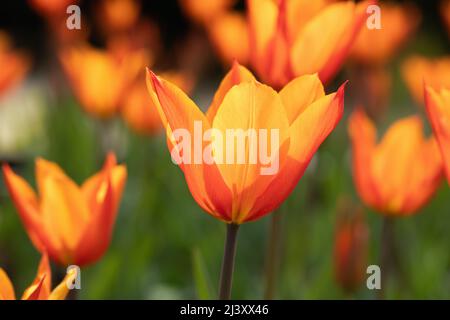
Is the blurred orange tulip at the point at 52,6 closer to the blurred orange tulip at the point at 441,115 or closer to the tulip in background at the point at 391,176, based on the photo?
the tulip in background at the point at 391,176

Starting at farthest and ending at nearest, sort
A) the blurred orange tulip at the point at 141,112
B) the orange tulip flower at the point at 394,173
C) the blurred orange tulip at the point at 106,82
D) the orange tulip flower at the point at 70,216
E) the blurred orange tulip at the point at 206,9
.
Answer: the blurred orange tulip at the point at 206,9, the blurred orange tulip at the point at 141,112, the blurred orange tulip at the point at 106,82, the orange tulip flower at the point at 394,173, the orange tulip flower at the point at 70,216

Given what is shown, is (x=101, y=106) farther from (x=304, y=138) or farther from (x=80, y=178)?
(x=304, y=138)

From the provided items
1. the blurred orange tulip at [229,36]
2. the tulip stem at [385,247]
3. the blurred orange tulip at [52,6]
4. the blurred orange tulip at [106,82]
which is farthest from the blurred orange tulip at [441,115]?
the blurred orange tulip at [52,6]

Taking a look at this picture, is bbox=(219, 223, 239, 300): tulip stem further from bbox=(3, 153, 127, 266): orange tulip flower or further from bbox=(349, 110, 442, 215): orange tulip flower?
bbox=(349, 110, 442, 215): orange tulip flower

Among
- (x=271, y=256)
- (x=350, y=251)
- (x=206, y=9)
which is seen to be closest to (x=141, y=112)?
(x=206, y=9)

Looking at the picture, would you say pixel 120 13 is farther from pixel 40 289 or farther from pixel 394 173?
pixel 40 289

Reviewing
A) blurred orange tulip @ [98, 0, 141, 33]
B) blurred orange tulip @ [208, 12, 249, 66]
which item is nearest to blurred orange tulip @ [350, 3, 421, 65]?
blurred orange tulip @ [208, 12, 249, 66]
